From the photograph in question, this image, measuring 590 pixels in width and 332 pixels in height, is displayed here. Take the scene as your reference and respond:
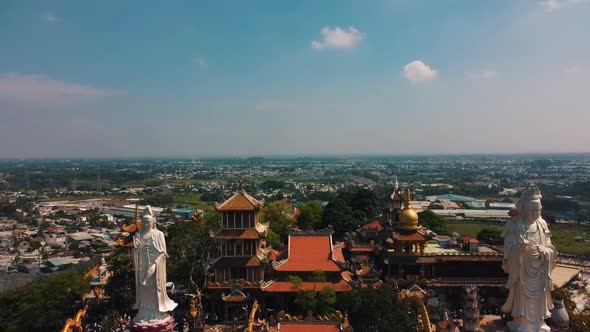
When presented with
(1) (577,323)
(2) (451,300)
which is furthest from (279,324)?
(2) (451,300)

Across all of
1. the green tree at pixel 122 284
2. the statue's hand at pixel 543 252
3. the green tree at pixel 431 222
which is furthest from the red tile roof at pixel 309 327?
the green tree at pixel 431 222

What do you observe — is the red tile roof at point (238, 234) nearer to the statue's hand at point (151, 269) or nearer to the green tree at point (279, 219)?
the green tree at point (279, 219)

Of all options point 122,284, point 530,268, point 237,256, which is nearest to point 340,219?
point 237,256

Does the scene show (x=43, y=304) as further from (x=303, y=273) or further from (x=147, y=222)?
(x=147, y=222)

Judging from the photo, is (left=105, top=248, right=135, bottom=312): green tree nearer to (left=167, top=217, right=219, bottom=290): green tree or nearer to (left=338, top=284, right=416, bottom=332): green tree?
(left=167, top=217, right=219, bottom=290): green tree

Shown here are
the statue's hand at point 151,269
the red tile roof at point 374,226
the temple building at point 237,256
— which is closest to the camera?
the statue's hand at point 151,269
